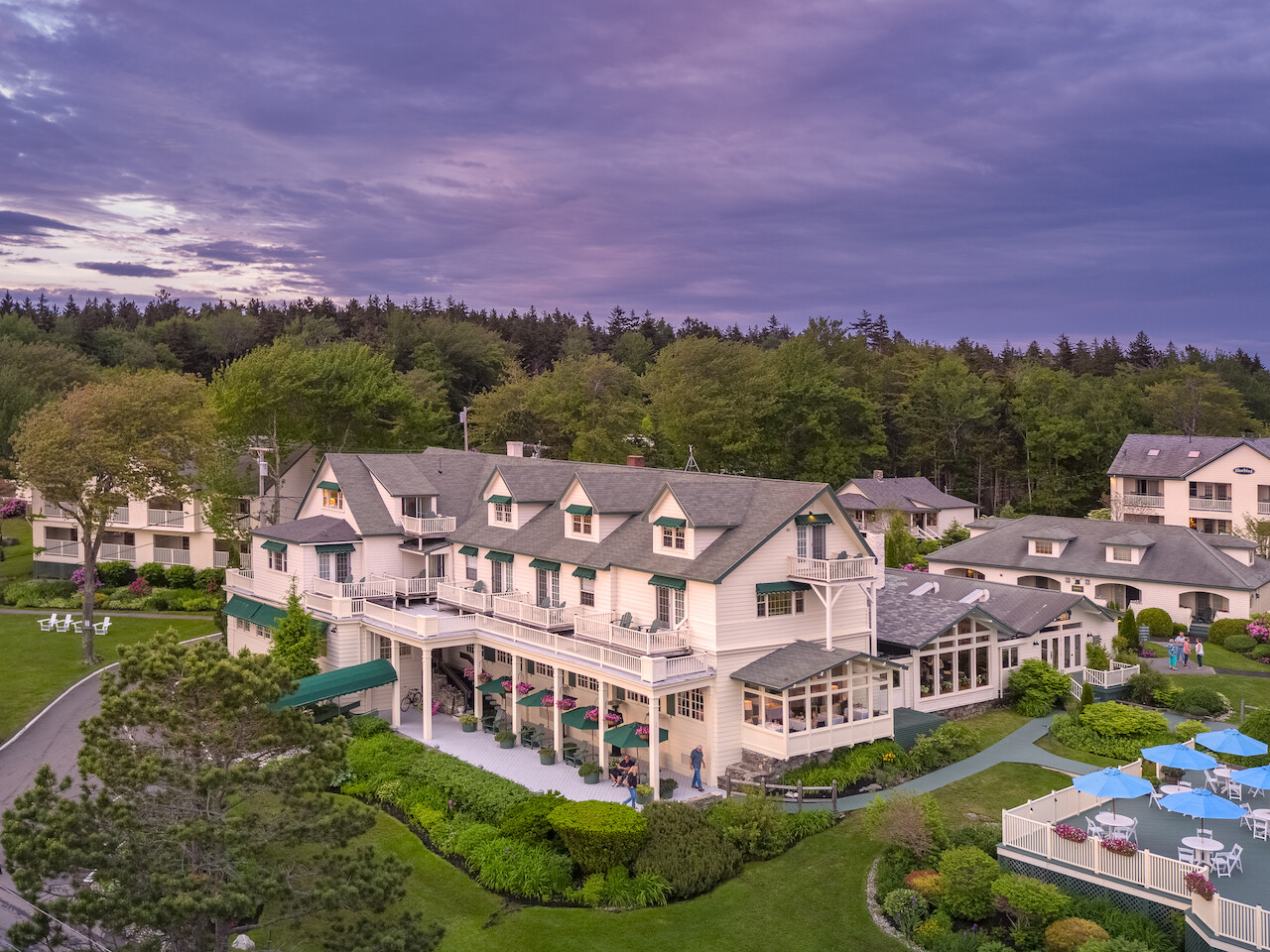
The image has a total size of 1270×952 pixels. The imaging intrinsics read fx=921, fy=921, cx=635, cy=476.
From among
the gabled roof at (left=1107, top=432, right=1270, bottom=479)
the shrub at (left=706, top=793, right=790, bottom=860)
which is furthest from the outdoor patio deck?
the gabled roof at (left=1107, top=432, right=1270, bottom=479)

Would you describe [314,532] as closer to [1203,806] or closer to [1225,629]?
[1203,806]

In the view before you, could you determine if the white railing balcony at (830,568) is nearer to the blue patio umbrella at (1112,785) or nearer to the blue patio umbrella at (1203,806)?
the blue patio umbrella at (1112,785)

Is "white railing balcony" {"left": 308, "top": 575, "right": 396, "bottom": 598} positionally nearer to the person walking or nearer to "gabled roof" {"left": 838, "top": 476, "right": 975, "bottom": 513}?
the person walking

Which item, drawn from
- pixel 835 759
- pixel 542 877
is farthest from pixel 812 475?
pixel 542 877

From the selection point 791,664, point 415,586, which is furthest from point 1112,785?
point 415,586

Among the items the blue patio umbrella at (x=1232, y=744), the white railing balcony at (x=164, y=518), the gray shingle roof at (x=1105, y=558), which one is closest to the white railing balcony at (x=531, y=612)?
the blue patio umbrella at (x=1232, y=744)

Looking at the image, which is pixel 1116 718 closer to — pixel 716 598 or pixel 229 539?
pixel 716 598
